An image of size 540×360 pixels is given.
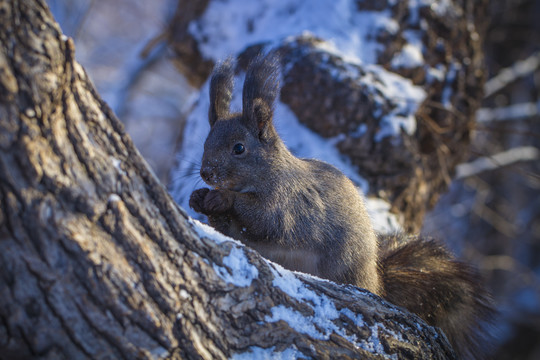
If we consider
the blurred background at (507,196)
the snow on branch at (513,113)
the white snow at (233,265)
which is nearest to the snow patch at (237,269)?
the white snow at (233,265)

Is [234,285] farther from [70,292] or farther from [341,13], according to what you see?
[341,13]

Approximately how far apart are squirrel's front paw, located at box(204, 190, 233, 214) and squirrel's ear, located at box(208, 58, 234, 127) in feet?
1.57

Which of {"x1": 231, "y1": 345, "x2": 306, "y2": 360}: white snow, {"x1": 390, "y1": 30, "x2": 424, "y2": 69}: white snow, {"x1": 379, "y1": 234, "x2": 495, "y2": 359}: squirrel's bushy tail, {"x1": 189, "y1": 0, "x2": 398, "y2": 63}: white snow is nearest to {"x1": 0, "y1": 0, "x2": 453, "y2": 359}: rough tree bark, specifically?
{"x1": 231, "y1": 345, "x2": 306, "y2": 360}: white snow

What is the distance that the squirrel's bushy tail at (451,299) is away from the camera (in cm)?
211

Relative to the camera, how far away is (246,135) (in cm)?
204

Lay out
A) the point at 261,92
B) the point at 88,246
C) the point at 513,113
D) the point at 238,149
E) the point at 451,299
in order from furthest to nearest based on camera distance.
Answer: the point at 513,113 → the point at 451,299 → the point at 238,149 → the point at 261,92 → the point at 88,246

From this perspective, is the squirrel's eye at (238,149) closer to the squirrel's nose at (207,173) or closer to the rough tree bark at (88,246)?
the squirrel's nose at (207,173)

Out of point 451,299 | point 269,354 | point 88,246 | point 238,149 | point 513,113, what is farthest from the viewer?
point 513,113

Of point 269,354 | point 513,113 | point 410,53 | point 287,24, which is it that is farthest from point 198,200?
point 513,113

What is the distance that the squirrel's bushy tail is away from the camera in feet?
6.91

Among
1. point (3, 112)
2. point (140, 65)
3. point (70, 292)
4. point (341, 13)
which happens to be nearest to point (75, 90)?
point (3, 112)

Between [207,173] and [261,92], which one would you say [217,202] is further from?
[261,92]

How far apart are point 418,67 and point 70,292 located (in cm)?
310

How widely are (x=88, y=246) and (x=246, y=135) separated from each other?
3.71ft
